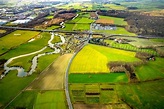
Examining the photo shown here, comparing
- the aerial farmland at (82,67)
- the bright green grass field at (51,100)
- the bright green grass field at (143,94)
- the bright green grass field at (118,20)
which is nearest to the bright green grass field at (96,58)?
the aerial farmland at (82,67)

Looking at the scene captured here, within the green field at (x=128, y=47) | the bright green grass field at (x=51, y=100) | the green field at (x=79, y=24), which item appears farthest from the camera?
the green field at (x=79, y=24)

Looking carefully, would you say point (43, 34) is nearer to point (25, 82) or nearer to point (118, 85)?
point (25, 82)

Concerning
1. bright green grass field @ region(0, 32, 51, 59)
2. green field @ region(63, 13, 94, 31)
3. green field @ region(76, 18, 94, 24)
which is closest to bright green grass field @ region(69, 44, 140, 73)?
bright green grass field @ region(0, 32, 51, 59)

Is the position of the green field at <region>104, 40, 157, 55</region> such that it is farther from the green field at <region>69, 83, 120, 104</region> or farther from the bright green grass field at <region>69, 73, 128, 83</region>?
the green field at <region>69, 83, 120, 104</region>

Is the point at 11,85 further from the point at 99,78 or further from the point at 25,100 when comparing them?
the point at 99,78

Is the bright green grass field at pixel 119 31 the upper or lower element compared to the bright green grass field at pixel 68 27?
lower

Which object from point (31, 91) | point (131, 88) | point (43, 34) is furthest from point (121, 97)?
point (43, 34)

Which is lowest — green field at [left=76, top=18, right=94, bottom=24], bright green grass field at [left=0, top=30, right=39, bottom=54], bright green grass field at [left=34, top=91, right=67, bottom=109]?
bright green grass field at [left=34, top=91, right=67, bottom=109]

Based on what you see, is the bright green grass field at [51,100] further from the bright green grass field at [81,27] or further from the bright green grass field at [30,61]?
the bright green grass field at [81,27]
